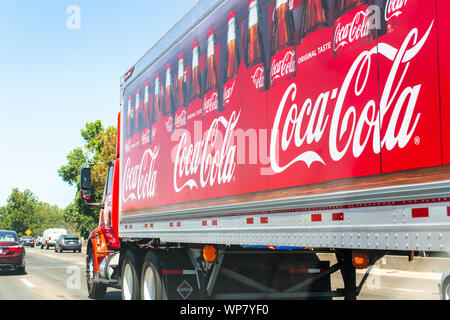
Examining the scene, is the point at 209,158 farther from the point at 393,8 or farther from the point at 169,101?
the point at 393,8

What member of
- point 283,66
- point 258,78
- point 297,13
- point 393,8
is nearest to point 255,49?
point 258,78

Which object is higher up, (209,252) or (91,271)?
(209,252)

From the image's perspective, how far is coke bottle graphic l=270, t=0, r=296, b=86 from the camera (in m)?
5.15

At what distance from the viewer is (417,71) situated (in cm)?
365

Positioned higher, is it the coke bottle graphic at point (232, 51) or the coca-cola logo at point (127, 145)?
the coke bottle graphic at point (232, 51)

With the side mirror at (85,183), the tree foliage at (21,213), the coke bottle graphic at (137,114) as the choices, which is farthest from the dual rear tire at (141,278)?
the tree foliage at (21,213)

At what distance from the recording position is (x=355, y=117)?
4242 mm

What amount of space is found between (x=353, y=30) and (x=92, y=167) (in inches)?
2021

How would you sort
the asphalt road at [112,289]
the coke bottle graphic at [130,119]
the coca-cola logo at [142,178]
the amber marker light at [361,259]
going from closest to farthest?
the amber marker light at [361,259] → the coca-cola logo at [142,178] → the coke bottle graphic at [130,119] → the asphalt road at [112,289]

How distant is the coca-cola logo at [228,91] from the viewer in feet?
20.5

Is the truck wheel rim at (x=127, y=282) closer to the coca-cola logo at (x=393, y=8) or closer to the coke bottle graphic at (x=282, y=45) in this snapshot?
the coke bottle graphic at (x=282, y=45)

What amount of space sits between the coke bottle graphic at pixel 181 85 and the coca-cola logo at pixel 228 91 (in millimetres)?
1143

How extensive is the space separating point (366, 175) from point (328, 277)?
13.4 feet

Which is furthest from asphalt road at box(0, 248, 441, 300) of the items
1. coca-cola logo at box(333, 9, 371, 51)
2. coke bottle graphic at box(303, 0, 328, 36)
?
coca-cola logo at box(333, 9, 371, 51)
